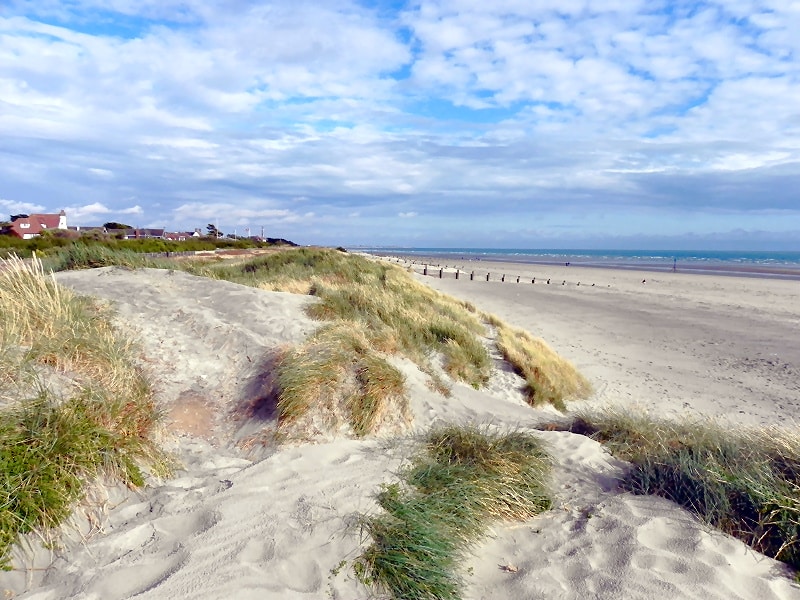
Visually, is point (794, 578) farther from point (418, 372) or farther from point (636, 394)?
point (636, 394)

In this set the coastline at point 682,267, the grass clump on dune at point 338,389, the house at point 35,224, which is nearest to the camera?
the grass clump on dune at point 338,389

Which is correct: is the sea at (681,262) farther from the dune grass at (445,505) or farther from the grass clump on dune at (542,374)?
the dune grass at (445,505)

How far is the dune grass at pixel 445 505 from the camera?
3348mm

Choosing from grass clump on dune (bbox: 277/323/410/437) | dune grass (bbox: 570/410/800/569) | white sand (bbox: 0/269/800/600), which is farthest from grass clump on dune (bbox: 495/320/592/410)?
grass clump on dune (bbox: 277/323/410/437)

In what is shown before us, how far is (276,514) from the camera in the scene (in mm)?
3840

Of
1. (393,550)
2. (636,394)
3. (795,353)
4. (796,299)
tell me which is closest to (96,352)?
(393,550)

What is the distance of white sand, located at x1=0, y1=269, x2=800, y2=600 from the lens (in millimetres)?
3295

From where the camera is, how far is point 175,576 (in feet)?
10.5

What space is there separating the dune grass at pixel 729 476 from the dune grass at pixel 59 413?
13.6 feet

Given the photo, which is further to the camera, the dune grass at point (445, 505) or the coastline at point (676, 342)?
the coastline at point (676, 342)

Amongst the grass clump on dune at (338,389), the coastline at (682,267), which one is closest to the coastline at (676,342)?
the grass clump on dune at (338,389)

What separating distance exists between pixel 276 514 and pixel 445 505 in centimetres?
120

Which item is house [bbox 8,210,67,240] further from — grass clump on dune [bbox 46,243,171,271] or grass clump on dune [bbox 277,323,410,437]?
grass clump on dune [bbox 277,323,410,437]

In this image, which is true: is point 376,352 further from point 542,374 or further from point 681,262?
point 681,262
